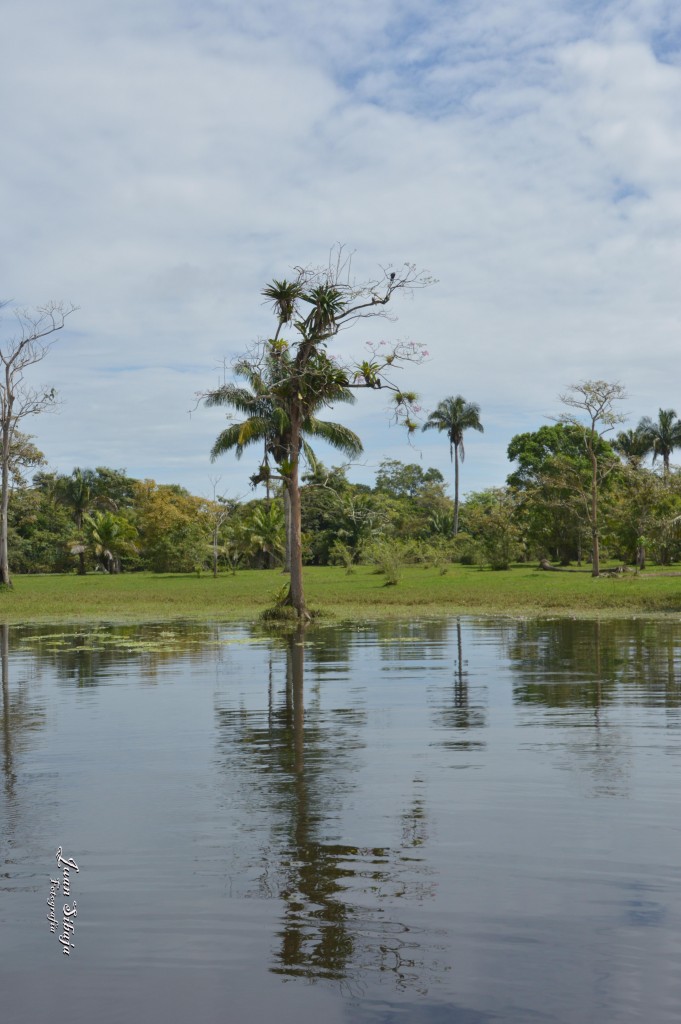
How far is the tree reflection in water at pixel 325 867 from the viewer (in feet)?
16.2

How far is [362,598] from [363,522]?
22.9 m

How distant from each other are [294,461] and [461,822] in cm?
2020

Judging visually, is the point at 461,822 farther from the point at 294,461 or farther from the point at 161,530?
the point at 161,530

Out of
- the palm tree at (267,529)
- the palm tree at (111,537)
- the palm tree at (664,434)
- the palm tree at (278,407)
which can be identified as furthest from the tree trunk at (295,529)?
the palm tree at (664,434)

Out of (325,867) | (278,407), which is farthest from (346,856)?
(278,407)

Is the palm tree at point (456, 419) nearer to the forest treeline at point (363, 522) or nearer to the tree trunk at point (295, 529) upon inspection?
the forest treeline at point (363, 522)

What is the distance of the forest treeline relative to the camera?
1917 inches

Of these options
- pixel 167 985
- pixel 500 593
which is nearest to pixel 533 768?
pixel 167 985

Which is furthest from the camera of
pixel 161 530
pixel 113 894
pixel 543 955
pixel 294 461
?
pixel 161 530

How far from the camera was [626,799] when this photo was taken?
7637 mm

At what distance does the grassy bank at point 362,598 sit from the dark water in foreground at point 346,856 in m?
17.3

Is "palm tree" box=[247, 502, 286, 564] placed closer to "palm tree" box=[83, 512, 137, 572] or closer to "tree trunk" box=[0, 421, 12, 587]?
"palm tree" box=[83, 512, 137, 572]

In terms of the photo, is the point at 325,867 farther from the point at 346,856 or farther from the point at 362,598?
the point at 362,598

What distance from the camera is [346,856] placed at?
6.39 meters
